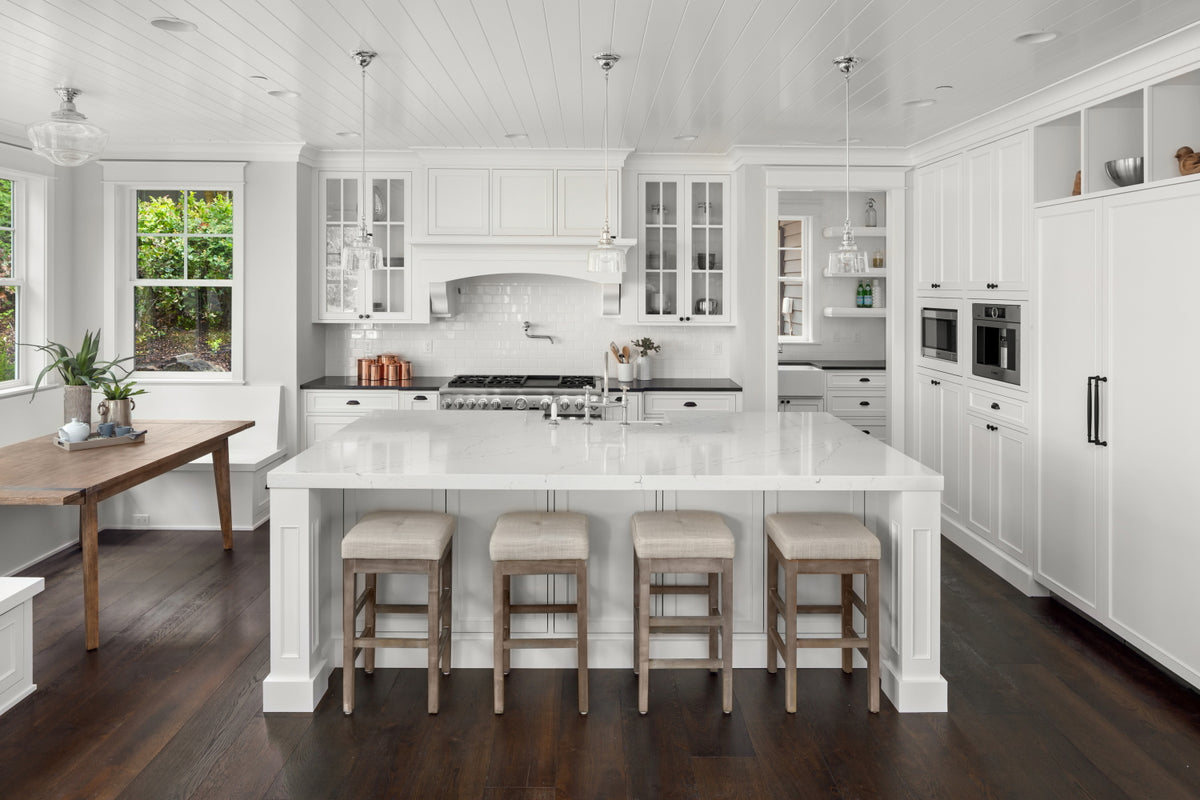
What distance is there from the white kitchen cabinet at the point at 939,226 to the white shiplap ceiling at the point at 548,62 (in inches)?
11.5

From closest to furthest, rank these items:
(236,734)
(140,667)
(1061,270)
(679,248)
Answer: (236,734) → (140,667) → (1061,270) → (679,248)

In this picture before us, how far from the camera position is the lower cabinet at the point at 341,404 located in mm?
6008

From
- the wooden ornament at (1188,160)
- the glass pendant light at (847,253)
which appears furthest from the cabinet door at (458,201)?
the wooden ornament at (1188,160)

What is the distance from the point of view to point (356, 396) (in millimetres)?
6016

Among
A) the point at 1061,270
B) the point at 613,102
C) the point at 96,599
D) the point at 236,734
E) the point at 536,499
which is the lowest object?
the point at 236,734

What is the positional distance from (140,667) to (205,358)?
3076 mm

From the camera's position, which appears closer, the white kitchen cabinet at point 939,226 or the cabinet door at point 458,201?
the white kitchen cabinet at point 939,226

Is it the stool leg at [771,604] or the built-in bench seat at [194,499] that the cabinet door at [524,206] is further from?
the stool leg at [771,604]

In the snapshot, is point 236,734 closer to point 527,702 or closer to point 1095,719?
point 527,702

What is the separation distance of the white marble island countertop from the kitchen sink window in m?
2.53

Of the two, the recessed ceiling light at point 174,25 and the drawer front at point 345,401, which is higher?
the recessed ceiling light at point 174,25

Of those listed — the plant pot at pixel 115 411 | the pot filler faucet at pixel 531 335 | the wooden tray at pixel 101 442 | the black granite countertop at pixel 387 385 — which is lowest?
the wooden tray at pixel 101 442

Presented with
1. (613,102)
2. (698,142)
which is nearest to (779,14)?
(613,102)

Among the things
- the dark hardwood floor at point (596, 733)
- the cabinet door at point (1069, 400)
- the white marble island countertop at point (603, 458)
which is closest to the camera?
the dark hardwood floor at point (596, 733)
